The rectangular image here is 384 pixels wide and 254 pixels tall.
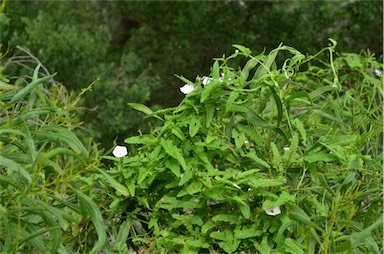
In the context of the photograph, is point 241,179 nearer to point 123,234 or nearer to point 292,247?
point 292,247

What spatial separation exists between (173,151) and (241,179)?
0.75ft

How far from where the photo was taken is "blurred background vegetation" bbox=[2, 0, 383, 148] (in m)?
6.19

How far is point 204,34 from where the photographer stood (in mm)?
6977

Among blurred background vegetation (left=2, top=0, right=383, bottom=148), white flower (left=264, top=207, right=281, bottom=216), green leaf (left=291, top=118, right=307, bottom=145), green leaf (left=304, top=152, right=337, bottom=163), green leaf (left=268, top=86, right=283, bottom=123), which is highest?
green leaf (left=268, top=86, right=283, bottom=123)

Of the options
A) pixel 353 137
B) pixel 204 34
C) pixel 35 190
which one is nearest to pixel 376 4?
Result: pixel 204 34

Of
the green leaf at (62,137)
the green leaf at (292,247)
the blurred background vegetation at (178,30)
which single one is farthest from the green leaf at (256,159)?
the blurred background vegetation at (178,30)

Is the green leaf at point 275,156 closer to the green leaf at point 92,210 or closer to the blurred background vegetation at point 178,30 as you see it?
the green leaf at point 92,210

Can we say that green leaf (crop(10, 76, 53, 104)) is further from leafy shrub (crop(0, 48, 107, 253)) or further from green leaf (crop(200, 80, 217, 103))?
green leaf (crop(200, 80, 217, 103))

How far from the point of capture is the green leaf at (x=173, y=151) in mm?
2111

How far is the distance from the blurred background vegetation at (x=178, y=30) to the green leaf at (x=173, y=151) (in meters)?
3.78

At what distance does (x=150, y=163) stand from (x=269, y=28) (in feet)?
16.2

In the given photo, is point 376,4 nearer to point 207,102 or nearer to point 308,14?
point 308,14

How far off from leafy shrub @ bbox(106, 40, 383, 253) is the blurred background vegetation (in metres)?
3.72

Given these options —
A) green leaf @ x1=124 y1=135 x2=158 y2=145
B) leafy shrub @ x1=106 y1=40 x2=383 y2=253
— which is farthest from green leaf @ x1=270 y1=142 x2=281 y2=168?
green leaf @ x1=124 y1=135 x2=158 y2=145
